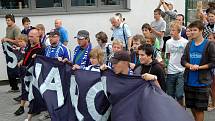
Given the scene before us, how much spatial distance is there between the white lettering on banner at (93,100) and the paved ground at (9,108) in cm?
206

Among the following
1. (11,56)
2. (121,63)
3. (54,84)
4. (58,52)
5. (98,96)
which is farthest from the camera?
(11,56)

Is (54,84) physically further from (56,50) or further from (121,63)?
(121,63)

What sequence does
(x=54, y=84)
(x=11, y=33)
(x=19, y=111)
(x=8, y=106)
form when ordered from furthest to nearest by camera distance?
(x=11, y=33), (x=8, y=106), (x=19, y=111), (x=54, y=84)

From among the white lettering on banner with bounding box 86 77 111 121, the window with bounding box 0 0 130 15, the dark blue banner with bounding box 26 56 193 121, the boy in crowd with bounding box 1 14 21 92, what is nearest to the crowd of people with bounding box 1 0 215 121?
the dark blue banner with bounding box 26 56 193 121

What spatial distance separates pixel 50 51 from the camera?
627 cm

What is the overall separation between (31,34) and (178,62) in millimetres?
2554

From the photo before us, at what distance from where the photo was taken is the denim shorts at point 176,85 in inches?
236

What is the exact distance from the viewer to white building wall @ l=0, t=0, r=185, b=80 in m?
9.55

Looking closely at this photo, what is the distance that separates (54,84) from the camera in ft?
19.4

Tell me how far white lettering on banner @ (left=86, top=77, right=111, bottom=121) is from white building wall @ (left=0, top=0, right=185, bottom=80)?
5.00 meters

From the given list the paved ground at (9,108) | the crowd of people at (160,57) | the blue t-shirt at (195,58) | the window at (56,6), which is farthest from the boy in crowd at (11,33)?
the blue t-shirt at (195,58)

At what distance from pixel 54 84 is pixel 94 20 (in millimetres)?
4553

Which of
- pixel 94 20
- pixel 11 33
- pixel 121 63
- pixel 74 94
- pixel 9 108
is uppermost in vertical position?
pixel 94 20

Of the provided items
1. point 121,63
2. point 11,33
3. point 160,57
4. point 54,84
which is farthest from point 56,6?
point 121,63
